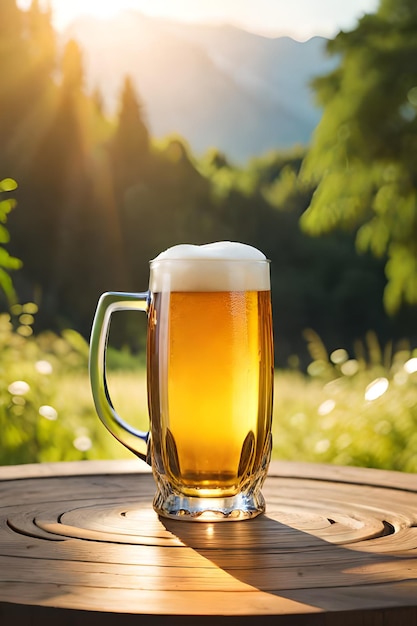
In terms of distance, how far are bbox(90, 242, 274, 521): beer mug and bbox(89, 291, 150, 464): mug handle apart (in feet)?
0.04

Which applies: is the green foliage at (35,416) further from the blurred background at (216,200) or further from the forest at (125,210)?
the forest at (125,210)

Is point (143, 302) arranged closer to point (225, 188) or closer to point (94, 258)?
point (94, 258)

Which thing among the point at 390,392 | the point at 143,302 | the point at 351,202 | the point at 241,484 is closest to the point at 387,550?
the point at 241,484

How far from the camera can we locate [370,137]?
18.1ft

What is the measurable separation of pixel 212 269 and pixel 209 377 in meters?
0.15

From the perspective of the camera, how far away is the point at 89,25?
18688 mm

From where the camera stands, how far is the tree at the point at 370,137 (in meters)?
5.50

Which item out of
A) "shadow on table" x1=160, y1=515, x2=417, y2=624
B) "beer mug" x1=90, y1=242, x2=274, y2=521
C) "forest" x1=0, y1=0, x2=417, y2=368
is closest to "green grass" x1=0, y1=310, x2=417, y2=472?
"beer mug" x1=90, y1=242, x2=274, y2=521

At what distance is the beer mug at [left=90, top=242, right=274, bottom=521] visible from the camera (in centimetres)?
112

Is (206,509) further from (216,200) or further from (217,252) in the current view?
(216,200)

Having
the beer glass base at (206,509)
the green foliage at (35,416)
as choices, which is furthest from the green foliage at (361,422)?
the beer glass base at (206,509)

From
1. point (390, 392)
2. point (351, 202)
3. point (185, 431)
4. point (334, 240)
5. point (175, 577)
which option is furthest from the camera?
point (334, 240)

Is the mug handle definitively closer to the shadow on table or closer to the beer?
the beer

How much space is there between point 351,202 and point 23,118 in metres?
11.0
